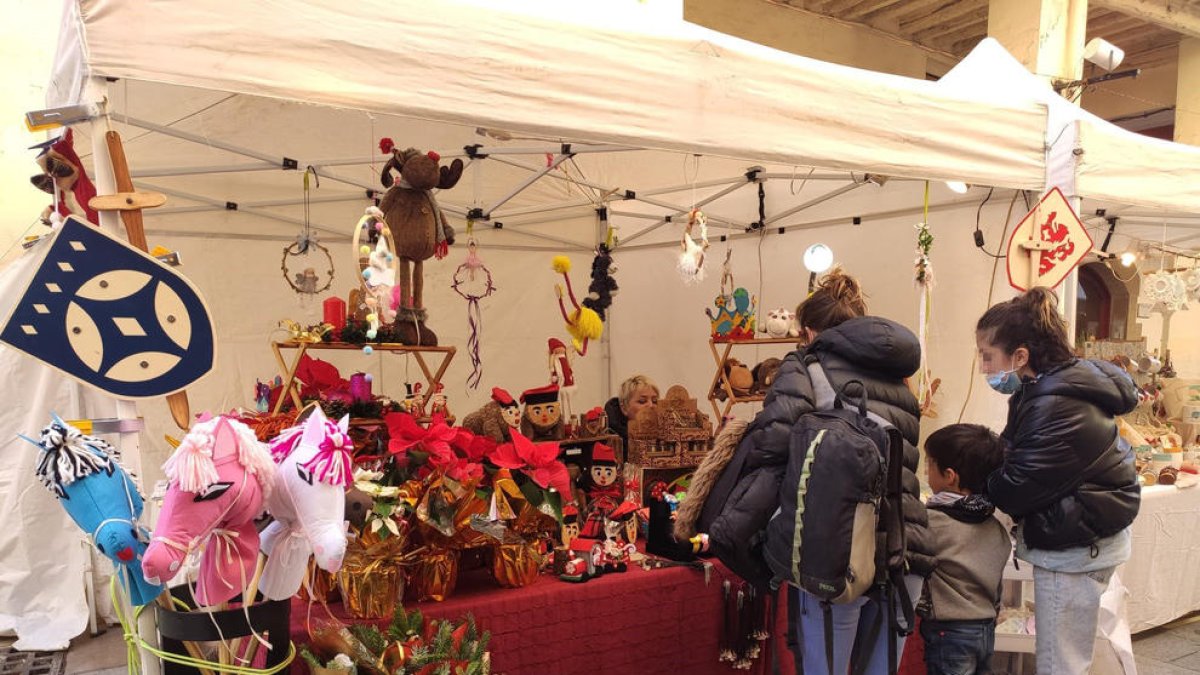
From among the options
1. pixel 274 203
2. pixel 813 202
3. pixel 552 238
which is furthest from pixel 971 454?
pixel 274 203

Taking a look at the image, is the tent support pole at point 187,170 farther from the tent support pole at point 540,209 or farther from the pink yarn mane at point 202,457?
the pink yarn mane at point 202,457

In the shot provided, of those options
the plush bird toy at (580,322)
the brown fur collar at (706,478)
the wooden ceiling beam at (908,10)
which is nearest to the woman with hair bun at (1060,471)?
the brown fur collar at (706,478)

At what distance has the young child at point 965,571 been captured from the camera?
2012 millimetres

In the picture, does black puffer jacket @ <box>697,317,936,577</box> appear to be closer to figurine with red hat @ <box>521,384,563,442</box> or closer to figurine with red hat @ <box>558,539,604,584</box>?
figurine with red hat @ <box>558,539,604,584</box>

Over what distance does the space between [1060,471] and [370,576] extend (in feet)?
→ 6.11

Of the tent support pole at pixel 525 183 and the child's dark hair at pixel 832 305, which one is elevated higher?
the tent support pole at pixel 525 183

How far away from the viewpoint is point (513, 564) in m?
2.04

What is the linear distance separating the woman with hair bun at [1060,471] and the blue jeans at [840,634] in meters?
0.56

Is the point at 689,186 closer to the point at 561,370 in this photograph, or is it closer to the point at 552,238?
the point at 552,238

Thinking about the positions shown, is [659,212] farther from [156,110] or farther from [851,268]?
[156,110]

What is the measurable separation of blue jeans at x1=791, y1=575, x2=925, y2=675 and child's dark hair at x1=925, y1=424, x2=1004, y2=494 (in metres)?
0.57

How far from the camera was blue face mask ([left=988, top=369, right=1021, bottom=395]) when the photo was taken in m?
2.11

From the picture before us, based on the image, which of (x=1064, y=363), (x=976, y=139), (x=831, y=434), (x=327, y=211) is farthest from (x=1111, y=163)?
(x=327, y=211)

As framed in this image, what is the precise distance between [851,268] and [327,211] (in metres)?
3.31
